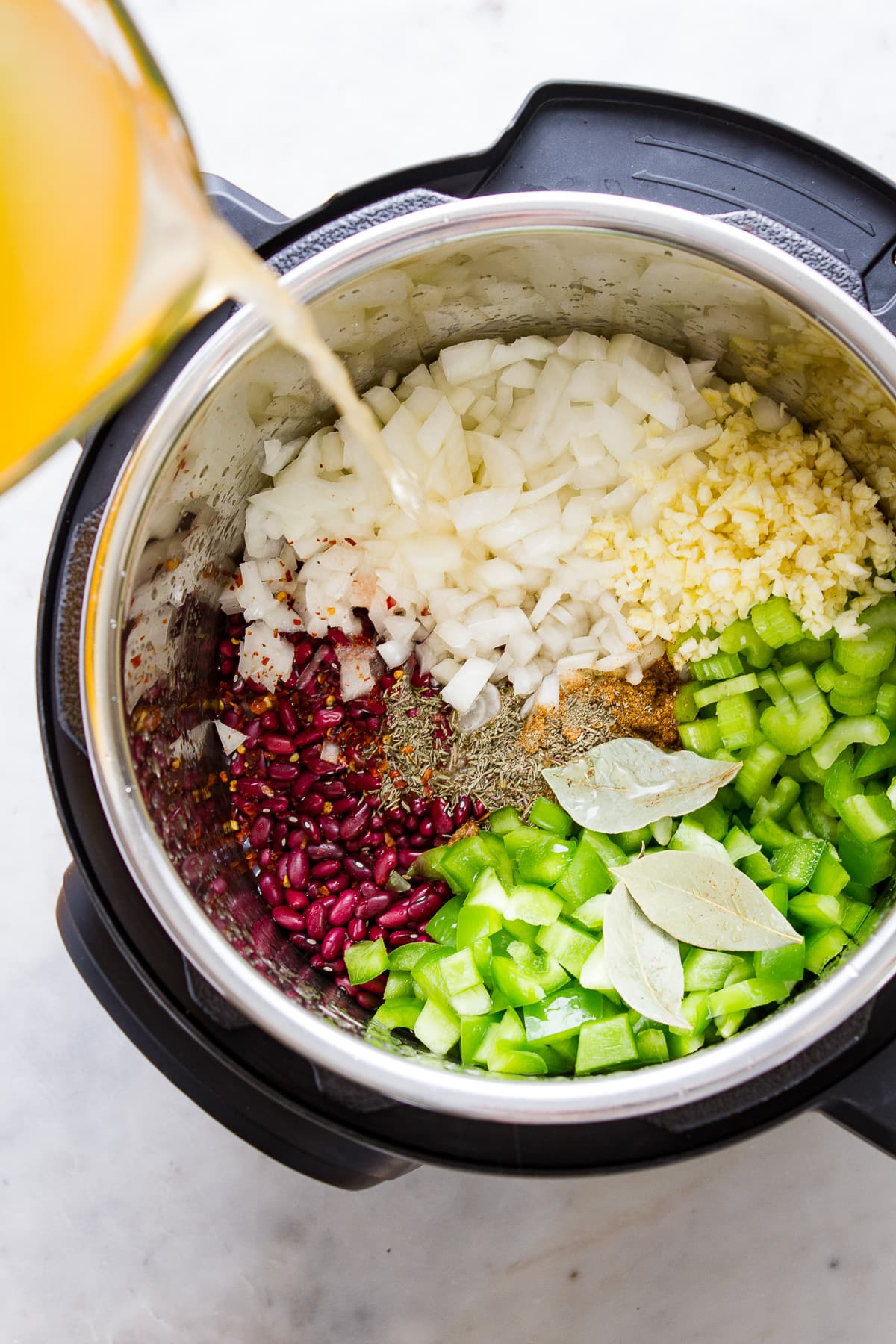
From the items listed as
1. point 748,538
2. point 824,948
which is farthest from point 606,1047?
point 748,538

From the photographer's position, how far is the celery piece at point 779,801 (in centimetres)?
134

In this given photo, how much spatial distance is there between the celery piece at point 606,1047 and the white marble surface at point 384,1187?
421mm

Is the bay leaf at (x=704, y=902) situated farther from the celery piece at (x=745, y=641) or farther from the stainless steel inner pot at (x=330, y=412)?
the celery piece at (x=745, y=641)

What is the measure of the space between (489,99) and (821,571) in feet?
2.91

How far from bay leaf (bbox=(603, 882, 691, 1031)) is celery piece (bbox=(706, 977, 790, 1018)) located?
0.13 feet

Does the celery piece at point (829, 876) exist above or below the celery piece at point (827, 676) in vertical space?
below

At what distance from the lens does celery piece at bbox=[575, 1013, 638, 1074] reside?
114 centimetres

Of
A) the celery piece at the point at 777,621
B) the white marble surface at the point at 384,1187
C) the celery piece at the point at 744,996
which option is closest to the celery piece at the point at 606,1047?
the celery piece at the point at 744,996

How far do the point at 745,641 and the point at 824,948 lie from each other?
40 cm

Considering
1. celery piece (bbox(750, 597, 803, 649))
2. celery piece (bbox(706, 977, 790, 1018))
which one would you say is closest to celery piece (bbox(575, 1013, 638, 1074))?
celery piece (bbox(706, 977, 790, 1018))

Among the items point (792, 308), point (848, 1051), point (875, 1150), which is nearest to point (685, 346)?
point (792, 308)

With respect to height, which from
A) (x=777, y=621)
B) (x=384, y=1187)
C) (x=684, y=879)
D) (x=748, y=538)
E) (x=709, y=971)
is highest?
(x=748, y=538)

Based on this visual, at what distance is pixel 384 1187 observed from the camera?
4.83 ft

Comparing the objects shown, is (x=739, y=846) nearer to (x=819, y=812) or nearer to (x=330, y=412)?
(x=819, y=812)
